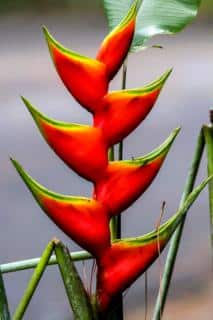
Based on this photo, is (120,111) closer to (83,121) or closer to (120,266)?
(120,266)

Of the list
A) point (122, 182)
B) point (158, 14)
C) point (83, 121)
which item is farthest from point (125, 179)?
point (83, 121)

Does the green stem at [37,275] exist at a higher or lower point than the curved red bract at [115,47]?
lower

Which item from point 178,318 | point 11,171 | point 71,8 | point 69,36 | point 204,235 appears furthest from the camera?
point 71,8

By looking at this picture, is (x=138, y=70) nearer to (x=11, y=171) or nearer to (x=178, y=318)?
(x=11, y=171)

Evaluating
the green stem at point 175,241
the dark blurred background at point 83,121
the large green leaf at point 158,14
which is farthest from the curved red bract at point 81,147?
the dark blurred background at point 83,121

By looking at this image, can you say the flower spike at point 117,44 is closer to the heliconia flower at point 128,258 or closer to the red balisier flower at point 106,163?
the red balisier flower at point 106,163

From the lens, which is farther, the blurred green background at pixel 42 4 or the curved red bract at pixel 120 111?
the blurred green background at pixel 42 4

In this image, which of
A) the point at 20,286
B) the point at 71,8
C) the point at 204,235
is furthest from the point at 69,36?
the point at 20,286

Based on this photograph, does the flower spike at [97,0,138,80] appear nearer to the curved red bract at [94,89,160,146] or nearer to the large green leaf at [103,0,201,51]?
the curved red bract at [94,89,160,146]
